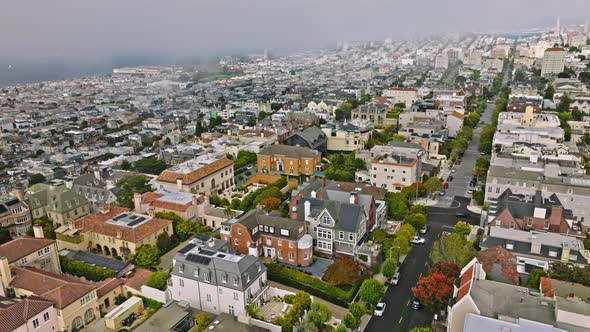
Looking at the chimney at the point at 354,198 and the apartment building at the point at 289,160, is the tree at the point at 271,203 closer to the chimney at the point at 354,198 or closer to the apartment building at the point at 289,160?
the chimney at the point at 354,198

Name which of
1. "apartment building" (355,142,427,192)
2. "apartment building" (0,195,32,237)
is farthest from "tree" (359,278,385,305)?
"apartment building" (0,195,32,237)

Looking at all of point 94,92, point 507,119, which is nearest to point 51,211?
point 507,119

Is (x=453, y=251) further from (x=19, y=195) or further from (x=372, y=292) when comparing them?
(x=19, y=195)

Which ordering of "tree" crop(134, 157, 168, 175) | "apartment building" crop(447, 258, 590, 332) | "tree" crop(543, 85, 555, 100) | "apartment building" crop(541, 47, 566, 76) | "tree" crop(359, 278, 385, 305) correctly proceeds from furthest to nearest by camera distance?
"apartment building" crop(541, 47, 566, 76), "tree" crop(543, 85, 555, 100), "tree" crop(134, 157, 168, 175), "tree" crop(359, 278, 385, 305), "apartment building" crop(447, 258, 590, 332)

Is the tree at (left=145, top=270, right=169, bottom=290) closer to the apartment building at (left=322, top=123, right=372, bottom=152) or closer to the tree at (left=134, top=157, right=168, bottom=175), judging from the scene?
the tree at (left=134, top=157, right=168, bottom=175)

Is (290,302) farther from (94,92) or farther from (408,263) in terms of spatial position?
(94,92)
